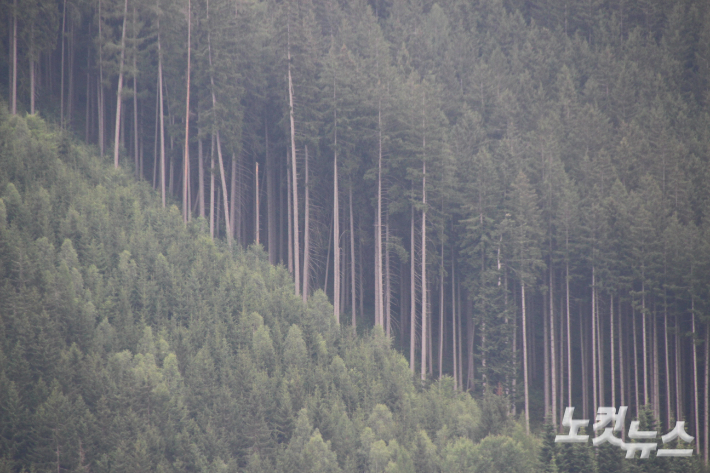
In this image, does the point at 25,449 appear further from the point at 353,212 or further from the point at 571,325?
the point at 571,325

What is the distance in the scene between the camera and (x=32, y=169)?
3369 cm

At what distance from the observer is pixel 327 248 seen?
46875 mm

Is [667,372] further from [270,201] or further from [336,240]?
[270,201]

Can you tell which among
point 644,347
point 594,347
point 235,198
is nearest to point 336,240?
point 235,198

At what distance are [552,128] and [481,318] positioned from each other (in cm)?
1755

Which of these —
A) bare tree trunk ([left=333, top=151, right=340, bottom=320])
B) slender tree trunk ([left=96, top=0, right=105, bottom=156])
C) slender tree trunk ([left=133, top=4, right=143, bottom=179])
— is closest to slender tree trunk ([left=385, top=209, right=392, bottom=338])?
bare tree trunk ([left=333, top=151, right=340, bottom=320])

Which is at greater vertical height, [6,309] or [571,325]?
[6,309]

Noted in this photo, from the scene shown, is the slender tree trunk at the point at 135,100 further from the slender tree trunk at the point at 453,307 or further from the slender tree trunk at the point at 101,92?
the slender tree trunk at the point at 453,307

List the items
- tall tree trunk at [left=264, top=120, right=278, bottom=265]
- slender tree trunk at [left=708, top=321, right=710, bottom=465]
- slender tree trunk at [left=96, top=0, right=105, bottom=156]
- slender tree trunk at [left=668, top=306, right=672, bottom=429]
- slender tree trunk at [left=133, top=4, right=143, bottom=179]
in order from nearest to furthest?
1. slender tree trunk at [left=708, top=321, right=710, bottom=465]
2. slender tree trunk at [left=668, top=306, right=672, bottom=429]
3. slender tree trunk at [left=133, top=4, right=143, bottom=179]
4. slender tree trunk at [left=96, top=0, right=105, bottom=156]
5. tall tree trunk at [left=264, top=120, right=278, bottom=265]

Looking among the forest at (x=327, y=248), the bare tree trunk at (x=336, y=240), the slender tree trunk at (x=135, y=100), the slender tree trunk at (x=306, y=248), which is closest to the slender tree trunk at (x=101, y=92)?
the forest at (x=327, y=248)

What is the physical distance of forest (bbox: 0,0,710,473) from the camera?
2675 centimetres

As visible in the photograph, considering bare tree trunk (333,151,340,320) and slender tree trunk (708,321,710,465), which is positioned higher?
bare tree trunk (333,151,340,320)

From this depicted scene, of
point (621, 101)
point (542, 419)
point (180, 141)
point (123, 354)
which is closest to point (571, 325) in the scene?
point (542, 419)

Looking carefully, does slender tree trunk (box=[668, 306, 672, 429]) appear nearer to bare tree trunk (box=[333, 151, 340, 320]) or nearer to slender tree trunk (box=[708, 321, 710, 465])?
slender tree trunk (box=[708, 321, 710, 465])
